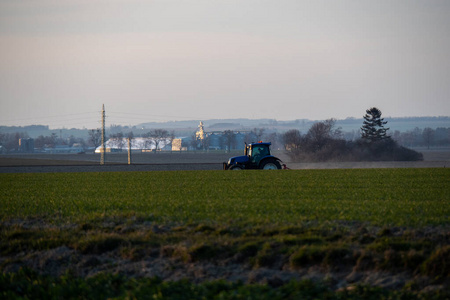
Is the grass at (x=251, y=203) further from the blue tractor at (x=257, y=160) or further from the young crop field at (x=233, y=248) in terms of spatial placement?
the blue tractor at (x=257, y=160)

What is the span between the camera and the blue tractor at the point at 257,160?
40.1 meters

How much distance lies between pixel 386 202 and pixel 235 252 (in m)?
8.22

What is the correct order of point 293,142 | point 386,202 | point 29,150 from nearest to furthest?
point 386,202 < point 293,142 < point 29,150

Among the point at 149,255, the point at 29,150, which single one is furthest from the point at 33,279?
the point at 29,150

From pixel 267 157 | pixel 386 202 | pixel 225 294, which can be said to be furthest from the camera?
pixel 267 157

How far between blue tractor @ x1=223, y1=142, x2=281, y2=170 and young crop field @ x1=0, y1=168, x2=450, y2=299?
20.7 meters

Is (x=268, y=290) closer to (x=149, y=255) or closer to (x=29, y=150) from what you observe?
(x=149, y=255)

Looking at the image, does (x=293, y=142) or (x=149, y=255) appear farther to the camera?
(x=293, y=142)

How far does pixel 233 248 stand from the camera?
12.2 metres

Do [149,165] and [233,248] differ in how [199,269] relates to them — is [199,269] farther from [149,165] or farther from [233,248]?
[149,165]

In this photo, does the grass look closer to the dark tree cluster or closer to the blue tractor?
the blue tractor

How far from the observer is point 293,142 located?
98750 mm

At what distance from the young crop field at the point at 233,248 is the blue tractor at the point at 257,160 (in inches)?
815

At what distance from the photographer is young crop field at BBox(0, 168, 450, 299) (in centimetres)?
1026
